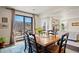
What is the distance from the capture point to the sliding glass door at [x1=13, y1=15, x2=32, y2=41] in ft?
6.86

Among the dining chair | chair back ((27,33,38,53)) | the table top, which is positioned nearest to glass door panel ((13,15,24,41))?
chair back ((27,33,38,53))

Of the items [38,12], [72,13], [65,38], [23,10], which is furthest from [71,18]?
[23,10]

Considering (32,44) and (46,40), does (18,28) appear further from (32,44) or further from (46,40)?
(46,40)

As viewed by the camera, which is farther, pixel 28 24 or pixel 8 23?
pixel 28 24

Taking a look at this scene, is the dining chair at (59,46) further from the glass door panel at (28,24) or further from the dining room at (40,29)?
the glass door panel at (28,24)

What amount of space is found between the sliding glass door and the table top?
0.27 meters

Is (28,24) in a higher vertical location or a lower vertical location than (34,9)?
lower

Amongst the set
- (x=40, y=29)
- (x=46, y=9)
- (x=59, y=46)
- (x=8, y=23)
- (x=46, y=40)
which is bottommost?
(x=59, y=46)

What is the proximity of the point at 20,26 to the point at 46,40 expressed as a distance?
21.7 inches

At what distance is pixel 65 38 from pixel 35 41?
1.83 feet

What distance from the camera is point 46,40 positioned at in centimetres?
212

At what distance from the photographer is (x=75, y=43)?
206cm

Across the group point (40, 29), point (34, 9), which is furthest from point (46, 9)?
point (40, 29)
